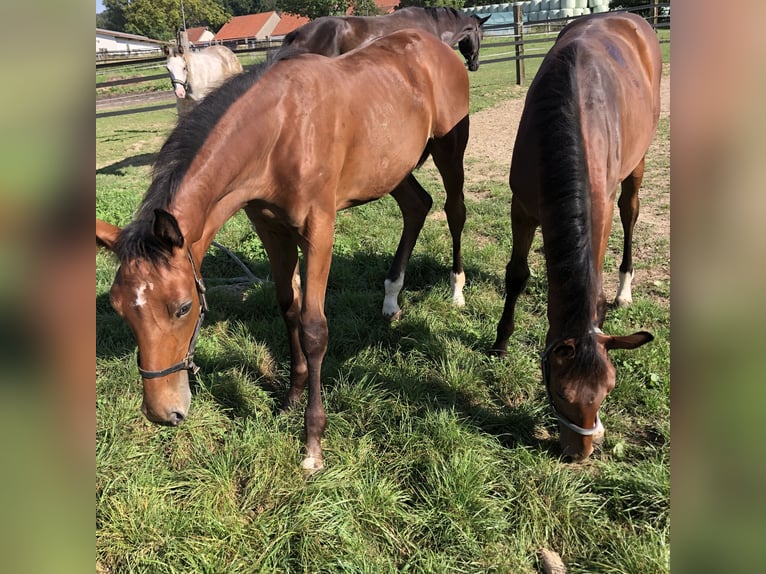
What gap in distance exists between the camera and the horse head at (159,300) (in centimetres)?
182

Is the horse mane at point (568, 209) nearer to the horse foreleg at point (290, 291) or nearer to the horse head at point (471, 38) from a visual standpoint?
the horse foreleg at point (290, 291)

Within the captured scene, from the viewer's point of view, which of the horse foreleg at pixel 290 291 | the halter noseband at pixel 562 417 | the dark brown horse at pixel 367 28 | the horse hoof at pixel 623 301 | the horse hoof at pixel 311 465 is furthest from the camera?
the dark brown horse at pixel 367 28

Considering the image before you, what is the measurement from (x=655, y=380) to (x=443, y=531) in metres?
1.67

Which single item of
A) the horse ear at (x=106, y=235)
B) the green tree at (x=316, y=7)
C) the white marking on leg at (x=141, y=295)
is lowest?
the white marking on leg at (x=141, y=295)

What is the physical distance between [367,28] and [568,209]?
164 inches

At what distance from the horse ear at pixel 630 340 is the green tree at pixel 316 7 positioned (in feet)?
110

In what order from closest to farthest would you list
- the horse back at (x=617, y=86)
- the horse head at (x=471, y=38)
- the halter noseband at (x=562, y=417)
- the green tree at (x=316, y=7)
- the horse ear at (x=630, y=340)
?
the horse ear at (x=630, y=340)
the halter noseband at (x=562, y=417)
the horse back at (x=617, y=86)
the horse head at (x=471, y=38)
the green tree at (x=316, y=7)

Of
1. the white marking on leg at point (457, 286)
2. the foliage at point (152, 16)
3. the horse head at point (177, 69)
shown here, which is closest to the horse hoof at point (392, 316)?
the white marking on leg at point (457, 286)

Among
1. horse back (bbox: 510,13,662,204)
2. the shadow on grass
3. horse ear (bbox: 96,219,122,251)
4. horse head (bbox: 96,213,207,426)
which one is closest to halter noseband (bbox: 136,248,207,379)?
horse head (bbox: 96,213,207,426)

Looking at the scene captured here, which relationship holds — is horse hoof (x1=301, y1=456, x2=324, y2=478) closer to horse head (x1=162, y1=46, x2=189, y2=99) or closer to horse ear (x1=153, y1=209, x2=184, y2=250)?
horse ear (x1=153, y1=209, x2=184, y2=250)

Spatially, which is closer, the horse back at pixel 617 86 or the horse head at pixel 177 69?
the horse back at pixel 617 86
